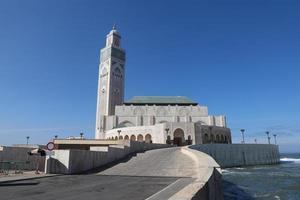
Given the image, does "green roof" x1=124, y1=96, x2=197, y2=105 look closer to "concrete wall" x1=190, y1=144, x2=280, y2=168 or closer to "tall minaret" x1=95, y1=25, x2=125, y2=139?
"tall minaret" x1=95, y1=25, x2=125, y2=139

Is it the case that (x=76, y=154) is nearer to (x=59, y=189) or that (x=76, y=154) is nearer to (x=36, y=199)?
(x=59, y=189)

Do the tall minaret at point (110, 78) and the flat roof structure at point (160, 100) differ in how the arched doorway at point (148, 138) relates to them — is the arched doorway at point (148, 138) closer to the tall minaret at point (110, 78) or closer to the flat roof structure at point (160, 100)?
the tall minaret at point (110, 78)

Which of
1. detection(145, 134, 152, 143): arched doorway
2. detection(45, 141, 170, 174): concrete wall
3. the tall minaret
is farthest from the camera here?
the tall minaret

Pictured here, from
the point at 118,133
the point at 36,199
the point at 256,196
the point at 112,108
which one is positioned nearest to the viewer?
the point at 36,199

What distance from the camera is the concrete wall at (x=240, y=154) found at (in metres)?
56.8

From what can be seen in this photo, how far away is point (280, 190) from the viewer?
25.8 metres

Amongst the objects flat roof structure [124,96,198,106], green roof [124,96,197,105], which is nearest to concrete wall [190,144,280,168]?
flat roof structure [124,96,198,106]

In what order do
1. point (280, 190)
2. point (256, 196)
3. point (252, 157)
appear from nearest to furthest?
point (256, 196) < point (280, 190) < point (252, 157)

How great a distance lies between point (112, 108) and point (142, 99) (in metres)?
11.8

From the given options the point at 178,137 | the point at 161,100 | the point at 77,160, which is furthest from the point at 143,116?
the point at 77,160

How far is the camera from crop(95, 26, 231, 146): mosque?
69.6 meters

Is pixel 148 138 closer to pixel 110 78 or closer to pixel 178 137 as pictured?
pixel 178 137

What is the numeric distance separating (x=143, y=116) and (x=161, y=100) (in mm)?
14184

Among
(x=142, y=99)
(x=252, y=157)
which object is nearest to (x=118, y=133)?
(x=142, y=99)
